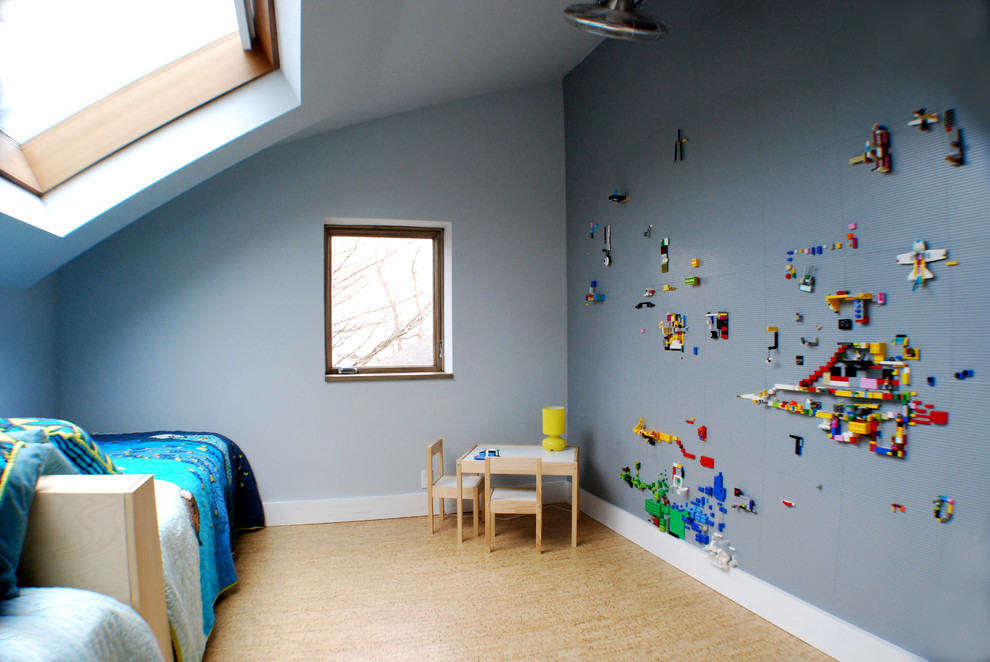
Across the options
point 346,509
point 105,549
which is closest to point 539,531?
point 346,509

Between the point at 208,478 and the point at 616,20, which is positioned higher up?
the point at 616,20

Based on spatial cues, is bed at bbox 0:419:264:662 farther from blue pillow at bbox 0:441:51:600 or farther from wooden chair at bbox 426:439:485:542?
wooden chair at bbox 426:439:485:542

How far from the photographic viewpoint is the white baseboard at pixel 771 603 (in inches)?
72.1

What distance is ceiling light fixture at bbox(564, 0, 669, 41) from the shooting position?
191 cm

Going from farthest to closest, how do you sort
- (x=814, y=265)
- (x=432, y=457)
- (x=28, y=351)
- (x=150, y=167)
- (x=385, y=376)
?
(x=385, y=376)
(x=432, y=457)
(x=28, y=351)
(x=150, y=167)
(x=814, y=265)

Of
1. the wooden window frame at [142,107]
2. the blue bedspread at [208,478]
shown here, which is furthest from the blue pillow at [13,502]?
the wooden window frame at [142,107]

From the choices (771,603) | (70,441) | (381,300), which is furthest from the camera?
(381,300)

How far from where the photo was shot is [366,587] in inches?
101

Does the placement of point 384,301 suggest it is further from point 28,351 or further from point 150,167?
point 28,351

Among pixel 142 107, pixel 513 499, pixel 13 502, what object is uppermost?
pixel 142 107

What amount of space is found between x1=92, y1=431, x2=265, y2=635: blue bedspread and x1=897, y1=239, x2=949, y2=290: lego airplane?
99.6 inches

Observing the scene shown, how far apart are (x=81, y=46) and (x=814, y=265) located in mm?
2862

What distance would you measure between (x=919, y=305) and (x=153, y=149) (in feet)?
9.81

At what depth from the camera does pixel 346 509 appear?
3494 millimetres
